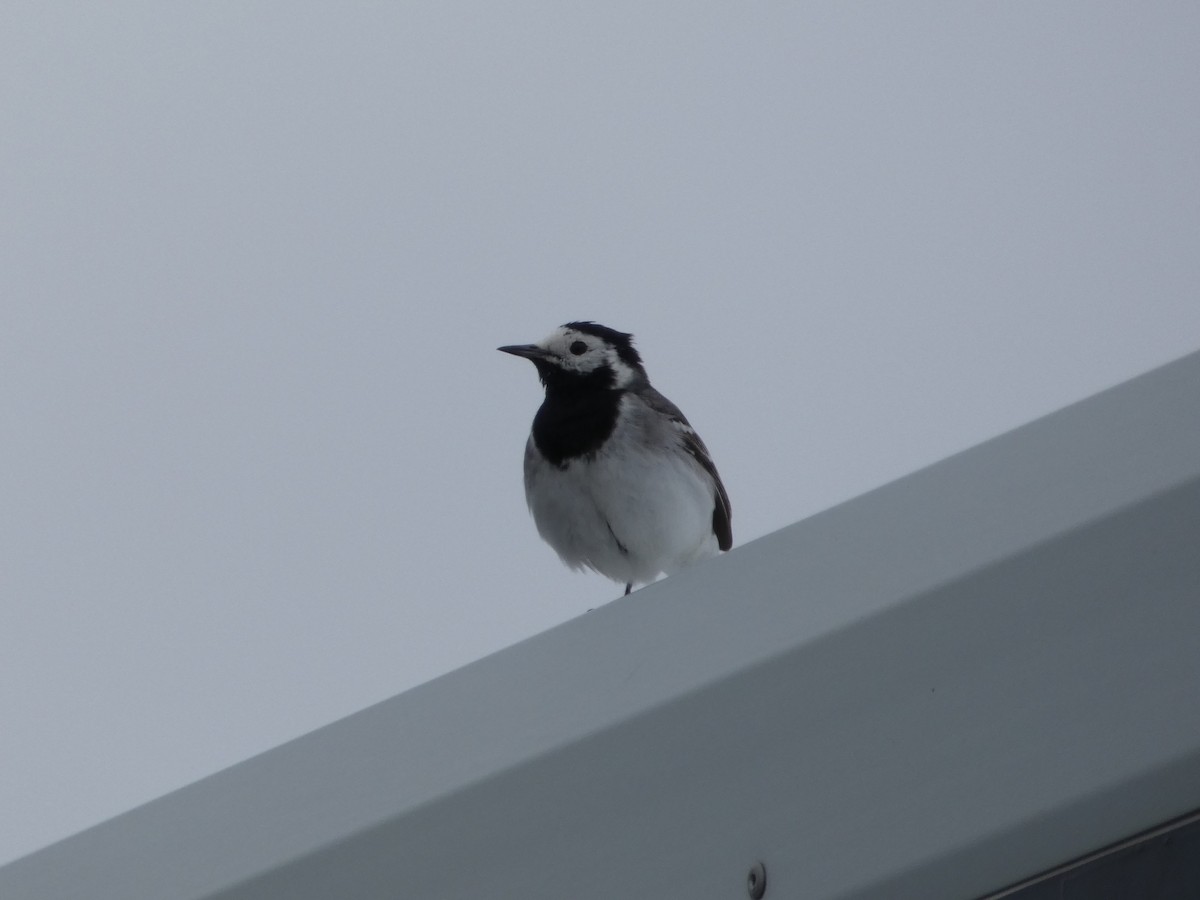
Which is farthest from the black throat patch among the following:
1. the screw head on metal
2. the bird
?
the screw head on metal

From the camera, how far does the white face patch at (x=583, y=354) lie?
231 inches

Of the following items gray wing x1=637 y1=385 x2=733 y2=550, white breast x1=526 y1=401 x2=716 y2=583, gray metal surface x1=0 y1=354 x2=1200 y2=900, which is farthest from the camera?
gray wing x1=637 y1=385 x2=733 y2=550

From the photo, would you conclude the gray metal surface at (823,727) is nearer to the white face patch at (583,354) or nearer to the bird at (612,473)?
the bird at (612,473)

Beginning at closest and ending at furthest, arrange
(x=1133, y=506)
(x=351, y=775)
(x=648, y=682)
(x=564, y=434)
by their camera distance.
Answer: (x=1133, y=506)
(x=648, y=682)
(x=351, y=775)
(x=564, y=434)

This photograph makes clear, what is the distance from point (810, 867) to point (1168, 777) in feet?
1.08

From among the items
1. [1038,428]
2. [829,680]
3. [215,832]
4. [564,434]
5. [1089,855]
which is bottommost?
[1089,855]

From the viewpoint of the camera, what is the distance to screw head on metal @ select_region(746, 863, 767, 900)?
1.39m

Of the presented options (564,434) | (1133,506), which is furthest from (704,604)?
(564,434)

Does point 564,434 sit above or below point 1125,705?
above

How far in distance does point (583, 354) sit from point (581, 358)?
27 mm

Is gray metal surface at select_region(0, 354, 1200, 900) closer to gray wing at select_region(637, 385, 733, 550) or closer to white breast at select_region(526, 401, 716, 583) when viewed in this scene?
white breast at select_region(526, 401, 716, 583)

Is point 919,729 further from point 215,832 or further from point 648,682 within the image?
point 215,832

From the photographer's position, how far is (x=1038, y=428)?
157cm

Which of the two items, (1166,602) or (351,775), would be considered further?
(351,775)
